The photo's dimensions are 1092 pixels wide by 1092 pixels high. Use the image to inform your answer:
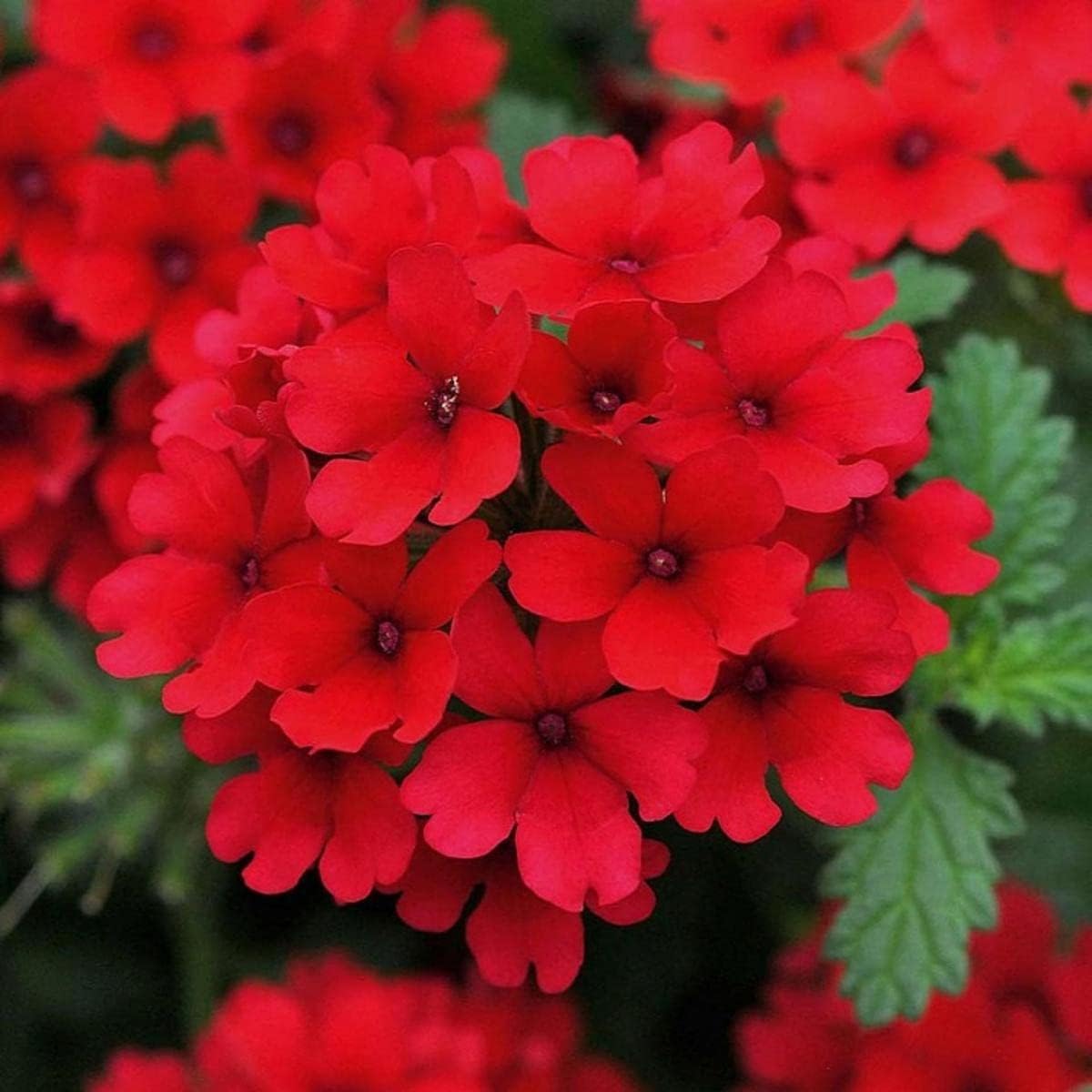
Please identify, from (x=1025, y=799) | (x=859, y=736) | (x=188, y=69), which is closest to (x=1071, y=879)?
(x=1025, y=799)

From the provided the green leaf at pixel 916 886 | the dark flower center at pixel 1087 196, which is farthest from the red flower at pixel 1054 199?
the green leaf at pixel 916 886

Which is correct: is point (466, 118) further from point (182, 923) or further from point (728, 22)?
point (182, 923)

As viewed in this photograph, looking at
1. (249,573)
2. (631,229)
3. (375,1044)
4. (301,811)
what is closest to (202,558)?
(249,573)

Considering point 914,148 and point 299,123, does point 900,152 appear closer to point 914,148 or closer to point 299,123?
point 914,148

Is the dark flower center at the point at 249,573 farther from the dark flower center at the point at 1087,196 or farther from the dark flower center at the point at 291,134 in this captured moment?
the dark flower center at the point at 1087,196

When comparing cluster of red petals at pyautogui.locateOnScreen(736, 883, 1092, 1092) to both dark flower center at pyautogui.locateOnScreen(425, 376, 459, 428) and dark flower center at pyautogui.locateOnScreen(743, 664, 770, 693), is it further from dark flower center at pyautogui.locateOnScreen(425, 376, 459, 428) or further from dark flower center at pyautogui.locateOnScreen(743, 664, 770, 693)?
dark flower center at pyautogui.locateOnScreen(425, 376, 459, 428)

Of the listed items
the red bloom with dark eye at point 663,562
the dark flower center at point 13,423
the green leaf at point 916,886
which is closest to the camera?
the red bloom with dark eye at point 663,562

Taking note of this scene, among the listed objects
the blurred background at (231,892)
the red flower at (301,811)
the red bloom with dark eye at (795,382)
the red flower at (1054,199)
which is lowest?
the blurred background at (231,892)
